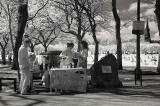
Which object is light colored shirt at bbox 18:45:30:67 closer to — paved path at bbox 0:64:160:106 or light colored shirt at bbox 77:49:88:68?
paved path at bbox 0:64:160:106

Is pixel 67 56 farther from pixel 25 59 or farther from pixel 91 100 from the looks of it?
pixel 91 100

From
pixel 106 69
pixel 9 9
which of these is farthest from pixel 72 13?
pixel 106 69

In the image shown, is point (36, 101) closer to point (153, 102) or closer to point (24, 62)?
point (24, 62)

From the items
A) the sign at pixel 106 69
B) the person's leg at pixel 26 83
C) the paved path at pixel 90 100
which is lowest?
the paved path at pixel 90 100

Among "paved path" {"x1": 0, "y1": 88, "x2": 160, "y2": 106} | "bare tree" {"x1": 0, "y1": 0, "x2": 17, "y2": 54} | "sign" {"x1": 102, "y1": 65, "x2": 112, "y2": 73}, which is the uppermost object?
"bare tree" {"x1": 0, "y1": 0, "x2": 17, "y2": 54}

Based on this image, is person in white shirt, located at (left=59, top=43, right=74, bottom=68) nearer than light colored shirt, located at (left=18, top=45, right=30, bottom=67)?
No

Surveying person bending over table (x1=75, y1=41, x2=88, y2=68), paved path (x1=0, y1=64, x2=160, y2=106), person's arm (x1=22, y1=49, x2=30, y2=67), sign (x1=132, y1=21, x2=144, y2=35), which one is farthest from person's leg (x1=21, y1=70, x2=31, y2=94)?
sign (x1=132, y1=21, x2=144, y2=35)

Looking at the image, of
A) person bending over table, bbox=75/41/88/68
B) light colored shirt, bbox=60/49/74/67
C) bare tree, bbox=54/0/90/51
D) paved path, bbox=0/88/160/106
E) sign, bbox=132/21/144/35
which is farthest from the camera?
bare tree, bbox=54/0/90/51

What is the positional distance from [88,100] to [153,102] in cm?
186

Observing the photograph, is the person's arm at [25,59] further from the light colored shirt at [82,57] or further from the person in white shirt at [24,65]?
the light colored shirt at [82,57]

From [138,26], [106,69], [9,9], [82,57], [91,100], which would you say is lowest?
[91,100]

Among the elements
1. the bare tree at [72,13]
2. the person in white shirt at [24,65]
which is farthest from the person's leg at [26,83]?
the bare tree at [72,13]

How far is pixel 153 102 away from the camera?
36.3 feet

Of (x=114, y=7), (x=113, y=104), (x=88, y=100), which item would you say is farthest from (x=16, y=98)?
(x=114, y=7)
